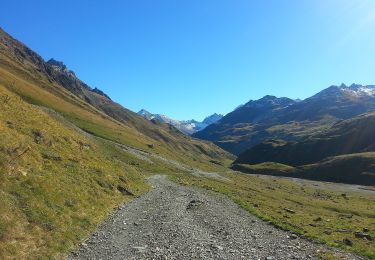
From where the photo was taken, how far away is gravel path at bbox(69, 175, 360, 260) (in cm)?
2555

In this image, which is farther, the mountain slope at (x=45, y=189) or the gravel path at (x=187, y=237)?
the gravel path at (x=187, y=237)

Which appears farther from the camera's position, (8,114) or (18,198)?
(8,114)

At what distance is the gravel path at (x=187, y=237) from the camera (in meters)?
25.5

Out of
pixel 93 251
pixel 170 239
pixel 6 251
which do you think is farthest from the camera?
pixel 170 239

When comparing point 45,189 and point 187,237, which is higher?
point 45,189

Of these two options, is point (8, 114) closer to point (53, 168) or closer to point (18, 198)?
point (53, 168)

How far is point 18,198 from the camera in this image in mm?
26422

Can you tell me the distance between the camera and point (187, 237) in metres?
30.4

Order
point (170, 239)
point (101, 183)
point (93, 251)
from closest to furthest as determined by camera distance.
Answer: point (93, 251)
point (170, 239)
point (101, 183)

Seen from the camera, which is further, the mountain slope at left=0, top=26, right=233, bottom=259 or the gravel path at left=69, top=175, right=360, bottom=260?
the gravel path at left=69, top=175, right=360, bottom=260

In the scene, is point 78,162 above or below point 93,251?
above

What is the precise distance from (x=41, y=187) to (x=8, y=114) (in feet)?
60.2

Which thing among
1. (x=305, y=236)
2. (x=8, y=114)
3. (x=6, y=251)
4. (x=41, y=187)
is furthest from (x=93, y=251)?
(x=8, y=114)

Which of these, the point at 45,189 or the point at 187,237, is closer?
the point at 45,189
